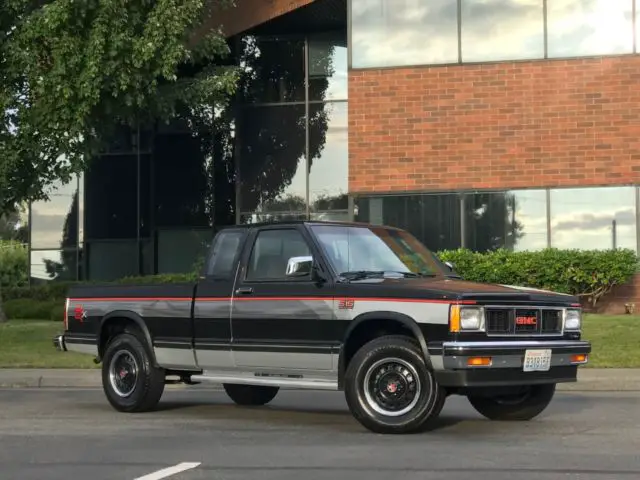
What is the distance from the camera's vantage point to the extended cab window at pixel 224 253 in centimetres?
976

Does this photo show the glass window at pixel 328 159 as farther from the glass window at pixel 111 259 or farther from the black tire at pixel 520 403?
the black tire at pixel 520 403

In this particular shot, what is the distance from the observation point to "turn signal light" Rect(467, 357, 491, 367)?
8.10m

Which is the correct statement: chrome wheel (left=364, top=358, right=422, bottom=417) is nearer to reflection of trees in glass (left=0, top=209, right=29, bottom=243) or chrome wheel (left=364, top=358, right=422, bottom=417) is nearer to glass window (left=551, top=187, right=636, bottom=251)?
glass window (left=551, top=187, right=636, bottom=251)

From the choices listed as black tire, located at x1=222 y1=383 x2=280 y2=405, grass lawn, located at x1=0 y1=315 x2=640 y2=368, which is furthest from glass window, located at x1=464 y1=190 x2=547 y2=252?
black tire, located at x1=222 y1=383 x2=280 y2=405

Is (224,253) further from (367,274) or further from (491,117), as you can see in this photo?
(491,117)

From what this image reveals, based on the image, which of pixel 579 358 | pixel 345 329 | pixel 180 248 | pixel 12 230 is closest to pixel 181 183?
pixel 180 248

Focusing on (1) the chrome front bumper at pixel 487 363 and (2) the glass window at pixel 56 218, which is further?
(2) the glass window at pixel 56 218

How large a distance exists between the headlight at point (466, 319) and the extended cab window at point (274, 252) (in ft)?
5.74

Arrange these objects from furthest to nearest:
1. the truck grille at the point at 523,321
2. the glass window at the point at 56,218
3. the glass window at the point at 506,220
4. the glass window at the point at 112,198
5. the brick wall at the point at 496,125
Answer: the glass window at the point at 56,218
the glass window at the point at 112,198
the glass window at the point at 506,220
the brick wall at the point at 496,125
the truck grille at the point at 523,321

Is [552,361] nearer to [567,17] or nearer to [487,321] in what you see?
[487,321]

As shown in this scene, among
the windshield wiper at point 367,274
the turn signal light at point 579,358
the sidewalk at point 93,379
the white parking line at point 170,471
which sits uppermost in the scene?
the windshield wiper at point 367,274

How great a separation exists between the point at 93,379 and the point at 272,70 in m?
13.3

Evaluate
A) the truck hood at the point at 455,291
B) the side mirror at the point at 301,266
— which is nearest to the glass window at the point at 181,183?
the side mirror at the point at 301,266

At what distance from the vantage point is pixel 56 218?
1102 inches
